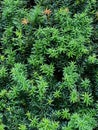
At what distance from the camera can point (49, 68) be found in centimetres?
316

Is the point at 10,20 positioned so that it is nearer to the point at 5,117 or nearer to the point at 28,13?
the point at 28,13

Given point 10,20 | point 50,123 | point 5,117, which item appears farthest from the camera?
point 10,20

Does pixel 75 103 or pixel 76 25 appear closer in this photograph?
pixel 75 103

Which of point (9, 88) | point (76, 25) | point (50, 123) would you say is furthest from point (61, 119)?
point (76, 25)

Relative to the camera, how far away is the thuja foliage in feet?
10.0

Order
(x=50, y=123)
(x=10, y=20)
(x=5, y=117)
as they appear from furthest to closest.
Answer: (x=10, y=20) → (x=5, y=117) → (x=50, y=123)

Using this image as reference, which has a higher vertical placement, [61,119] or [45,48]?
[45,48]

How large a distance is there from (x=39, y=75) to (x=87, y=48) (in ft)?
1.66

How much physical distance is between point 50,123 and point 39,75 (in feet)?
1.53

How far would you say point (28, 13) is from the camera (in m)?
3.61

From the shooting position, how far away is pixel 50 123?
2979 millimetres

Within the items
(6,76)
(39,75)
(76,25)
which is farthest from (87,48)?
(6,76)

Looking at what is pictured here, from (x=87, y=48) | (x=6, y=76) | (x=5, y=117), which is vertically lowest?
(x=5, y=117)

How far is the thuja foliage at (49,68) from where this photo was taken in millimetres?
3057
